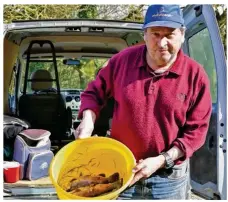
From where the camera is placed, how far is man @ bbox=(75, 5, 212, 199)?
8.61 feet

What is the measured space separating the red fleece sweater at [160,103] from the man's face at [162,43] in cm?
6

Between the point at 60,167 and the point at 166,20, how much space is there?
0.94 meters

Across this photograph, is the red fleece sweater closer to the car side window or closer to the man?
the man

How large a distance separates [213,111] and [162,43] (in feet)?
2.82

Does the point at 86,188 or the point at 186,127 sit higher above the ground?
the point at 186,127

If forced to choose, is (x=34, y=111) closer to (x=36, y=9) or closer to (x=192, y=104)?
(x=192, y=104)

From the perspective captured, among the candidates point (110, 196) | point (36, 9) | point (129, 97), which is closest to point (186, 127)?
point (129, 97)

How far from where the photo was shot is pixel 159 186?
109 inches

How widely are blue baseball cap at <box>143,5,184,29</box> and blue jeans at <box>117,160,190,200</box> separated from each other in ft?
2.37

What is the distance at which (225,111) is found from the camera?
10.4 ft

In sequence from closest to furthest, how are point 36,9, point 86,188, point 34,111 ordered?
1. point 86,188
2. point 34,111
3. point 36,9

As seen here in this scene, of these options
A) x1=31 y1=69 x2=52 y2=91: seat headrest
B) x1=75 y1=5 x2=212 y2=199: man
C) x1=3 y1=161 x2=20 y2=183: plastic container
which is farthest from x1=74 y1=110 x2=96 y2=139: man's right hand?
x1=31 y1=69 x2=52 y2=91: seat headrest

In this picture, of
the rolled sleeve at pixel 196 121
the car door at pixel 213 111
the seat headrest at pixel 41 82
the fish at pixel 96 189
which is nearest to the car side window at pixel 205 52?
the car door at pixel 213 111

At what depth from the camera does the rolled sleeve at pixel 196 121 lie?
263 cm
